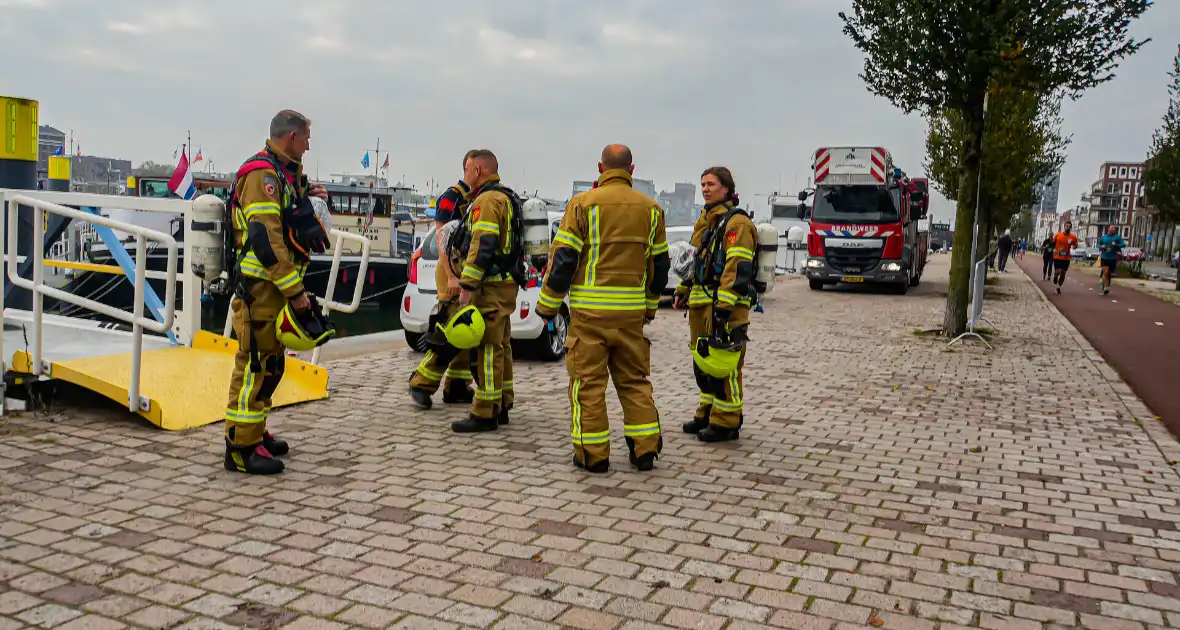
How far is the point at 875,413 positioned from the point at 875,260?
1578 cm

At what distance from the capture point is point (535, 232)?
6.50m

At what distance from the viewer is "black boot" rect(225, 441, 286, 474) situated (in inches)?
207

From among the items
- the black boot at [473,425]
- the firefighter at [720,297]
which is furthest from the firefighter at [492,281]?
the firefighter at [720,297]

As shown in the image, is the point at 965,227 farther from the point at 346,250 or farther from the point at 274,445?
the point at 346,250

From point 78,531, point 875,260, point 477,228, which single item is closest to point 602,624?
point 78,531

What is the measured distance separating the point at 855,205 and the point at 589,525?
64.6ft

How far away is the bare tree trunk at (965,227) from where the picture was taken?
13.2 meters

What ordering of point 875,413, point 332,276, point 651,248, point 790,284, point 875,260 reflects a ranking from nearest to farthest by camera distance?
point 651,248 < point 875,413 < point 332,276 < point 875,260 < point 790,284

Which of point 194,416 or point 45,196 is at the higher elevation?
point 45,196

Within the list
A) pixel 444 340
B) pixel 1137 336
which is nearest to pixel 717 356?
pixel 444 340

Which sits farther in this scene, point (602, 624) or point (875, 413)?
point (875, 413)

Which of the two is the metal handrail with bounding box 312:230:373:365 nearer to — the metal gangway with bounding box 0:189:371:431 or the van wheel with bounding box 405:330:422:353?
the metal gangway with bounding box 0:189:371:431

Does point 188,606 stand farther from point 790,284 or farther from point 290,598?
point 790,284

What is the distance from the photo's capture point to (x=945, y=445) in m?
6.69
